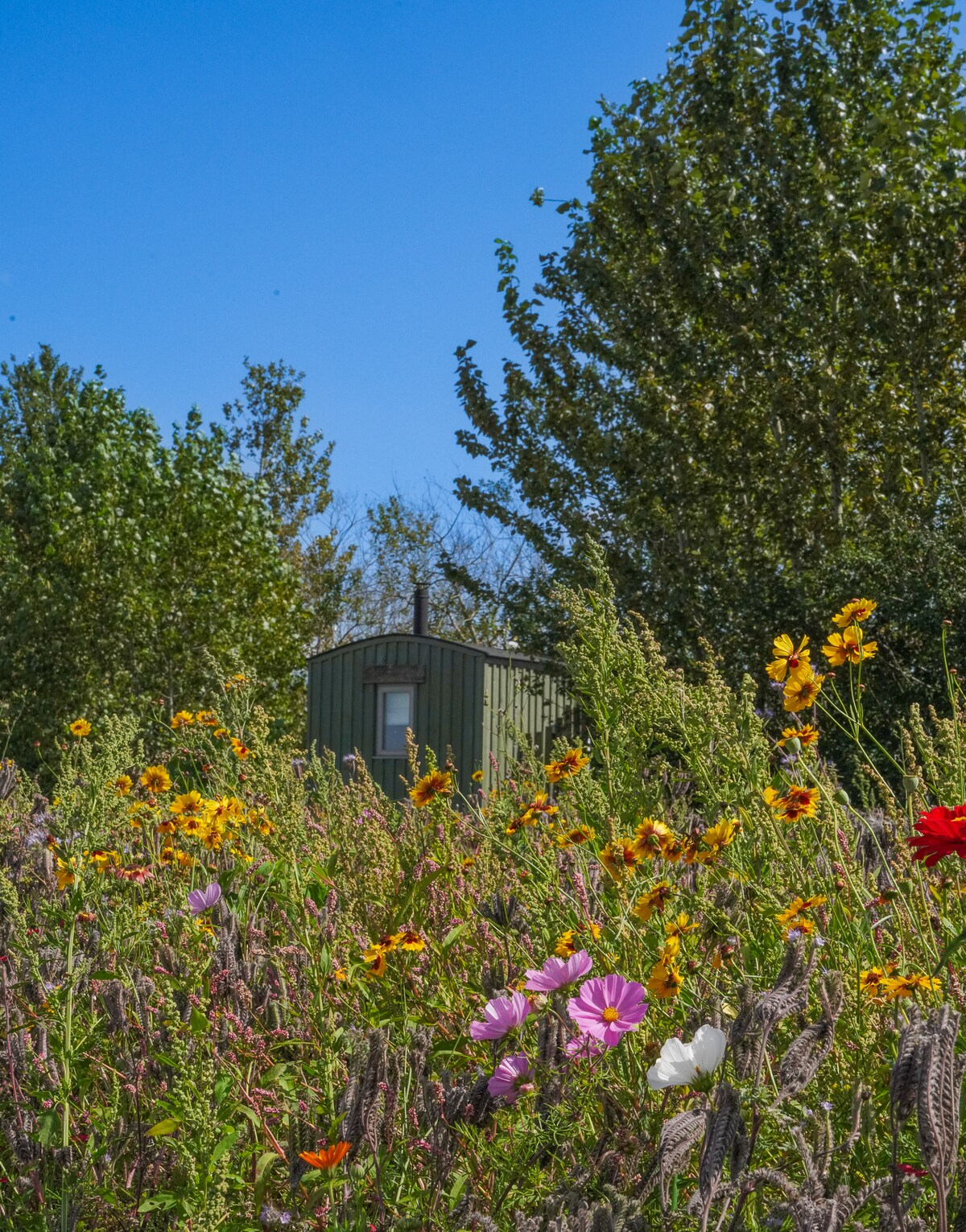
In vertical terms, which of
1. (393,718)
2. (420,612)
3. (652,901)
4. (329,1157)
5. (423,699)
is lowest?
(329,1157)

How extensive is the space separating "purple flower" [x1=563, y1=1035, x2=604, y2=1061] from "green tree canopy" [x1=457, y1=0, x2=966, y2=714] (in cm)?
959

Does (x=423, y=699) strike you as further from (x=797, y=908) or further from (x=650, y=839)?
(x=797, y=908)

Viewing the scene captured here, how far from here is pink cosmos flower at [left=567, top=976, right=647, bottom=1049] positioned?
4.44 feet

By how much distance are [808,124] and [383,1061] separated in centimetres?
1261

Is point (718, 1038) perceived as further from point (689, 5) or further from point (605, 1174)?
point (689, 5)

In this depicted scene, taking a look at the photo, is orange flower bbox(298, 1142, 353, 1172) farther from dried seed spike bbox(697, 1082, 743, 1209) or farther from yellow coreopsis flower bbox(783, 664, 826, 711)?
yellow coreopsis flower bbox(783, 664, 826, 711)

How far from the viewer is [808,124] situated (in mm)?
11875

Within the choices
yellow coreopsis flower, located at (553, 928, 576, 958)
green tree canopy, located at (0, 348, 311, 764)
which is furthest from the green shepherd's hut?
yellow coreopsis flower, located at (553, 928, 576, 958)

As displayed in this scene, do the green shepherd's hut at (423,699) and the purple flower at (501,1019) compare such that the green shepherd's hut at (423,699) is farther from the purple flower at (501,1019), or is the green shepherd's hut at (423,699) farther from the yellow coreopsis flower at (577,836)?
the purple flower at (501,1019)

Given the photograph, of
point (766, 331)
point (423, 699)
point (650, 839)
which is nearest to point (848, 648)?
point (650, 839)

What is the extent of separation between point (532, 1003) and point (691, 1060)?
1.45 ft

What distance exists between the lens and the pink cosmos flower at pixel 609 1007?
1354mm

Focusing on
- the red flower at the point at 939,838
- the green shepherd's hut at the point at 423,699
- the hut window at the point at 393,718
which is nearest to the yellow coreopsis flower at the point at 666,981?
the red flower at the point at 939,838

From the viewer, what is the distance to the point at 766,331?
38.3 feet
